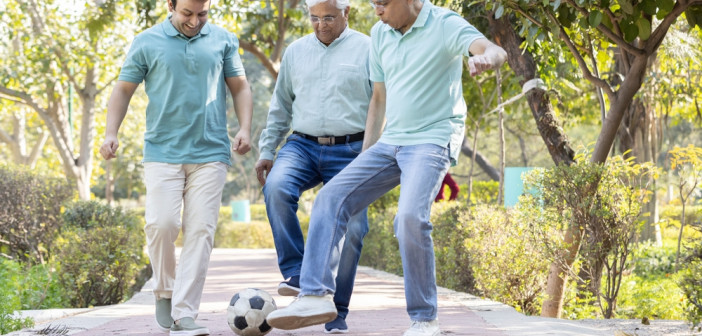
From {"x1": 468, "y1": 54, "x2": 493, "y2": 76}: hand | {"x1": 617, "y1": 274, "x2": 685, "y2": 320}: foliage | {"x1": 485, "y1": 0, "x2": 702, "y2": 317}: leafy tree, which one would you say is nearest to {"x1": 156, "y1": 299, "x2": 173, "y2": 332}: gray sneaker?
{"x1": 468, "y1": 54, "x2": 493, "y2": 76}: hand

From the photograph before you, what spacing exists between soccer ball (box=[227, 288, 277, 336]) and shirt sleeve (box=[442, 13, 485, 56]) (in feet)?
5.46

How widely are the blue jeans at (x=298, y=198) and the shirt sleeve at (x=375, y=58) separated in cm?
53

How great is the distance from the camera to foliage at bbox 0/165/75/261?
13531 mm

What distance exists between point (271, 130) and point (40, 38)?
51.1 feet

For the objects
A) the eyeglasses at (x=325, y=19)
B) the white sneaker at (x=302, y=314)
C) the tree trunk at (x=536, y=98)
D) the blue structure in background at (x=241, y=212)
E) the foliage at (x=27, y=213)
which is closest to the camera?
the white sneaker at (x=302, y=314)

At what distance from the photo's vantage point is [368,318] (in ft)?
21.4

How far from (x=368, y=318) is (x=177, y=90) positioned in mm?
2328

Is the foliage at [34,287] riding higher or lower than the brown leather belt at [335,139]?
lower

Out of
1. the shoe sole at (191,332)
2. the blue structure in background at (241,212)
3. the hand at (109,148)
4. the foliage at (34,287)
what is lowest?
the blue structure in background at (241,212)

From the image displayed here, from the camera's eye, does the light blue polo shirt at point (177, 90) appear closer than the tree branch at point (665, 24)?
Yes

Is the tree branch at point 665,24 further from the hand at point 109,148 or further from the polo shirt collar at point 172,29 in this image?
the hand at point 109,148

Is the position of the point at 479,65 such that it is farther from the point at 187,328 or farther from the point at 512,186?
the point at 512,186

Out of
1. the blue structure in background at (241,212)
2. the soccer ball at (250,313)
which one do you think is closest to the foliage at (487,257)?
the soccer ball at (250,313)

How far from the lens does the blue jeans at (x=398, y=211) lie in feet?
14.2
